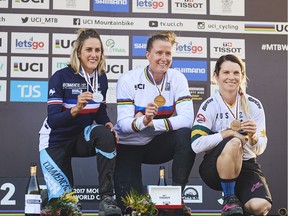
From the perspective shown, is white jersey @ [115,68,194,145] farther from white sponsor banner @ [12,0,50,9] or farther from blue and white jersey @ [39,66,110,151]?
white sponsor banner @ [12,0,50,9]

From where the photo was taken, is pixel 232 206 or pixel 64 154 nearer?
pixel 232 206

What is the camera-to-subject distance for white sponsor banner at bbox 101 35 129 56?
5.15 metres

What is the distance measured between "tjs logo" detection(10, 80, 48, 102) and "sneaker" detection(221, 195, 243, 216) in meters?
2.22

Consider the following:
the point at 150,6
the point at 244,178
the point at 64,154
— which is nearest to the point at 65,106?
the point at 64,154

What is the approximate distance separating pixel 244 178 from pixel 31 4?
249 centimetres

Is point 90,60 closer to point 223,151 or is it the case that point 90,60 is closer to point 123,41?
point 223,151

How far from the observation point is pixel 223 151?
3.41 m

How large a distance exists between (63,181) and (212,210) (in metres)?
1.83

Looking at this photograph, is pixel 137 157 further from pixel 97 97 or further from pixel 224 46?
pixel 224 46

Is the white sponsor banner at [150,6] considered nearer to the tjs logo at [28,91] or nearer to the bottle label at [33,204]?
the tjs logo at [28,91]

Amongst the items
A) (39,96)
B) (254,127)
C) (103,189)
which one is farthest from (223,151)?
(39,96)

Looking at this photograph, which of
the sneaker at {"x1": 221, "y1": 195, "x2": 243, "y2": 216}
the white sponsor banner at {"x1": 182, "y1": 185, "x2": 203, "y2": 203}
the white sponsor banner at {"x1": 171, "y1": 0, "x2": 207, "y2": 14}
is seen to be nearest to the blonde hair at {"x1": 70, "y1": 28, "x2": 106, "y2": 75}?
the sneaker at {"x1": 221, "y1": 195, "x2": 243, "y2": 216}

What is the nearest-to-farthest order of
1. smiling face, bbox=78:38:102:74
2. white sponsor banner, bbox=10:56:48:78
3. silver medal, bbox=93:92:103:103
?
1. silver medal, bbox=93:92:103:103
2. smiling face, bbox=78:38:102:74
3. white sponsor banner, bbox=10:56:48:78

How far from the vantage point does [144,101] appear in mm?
3844
